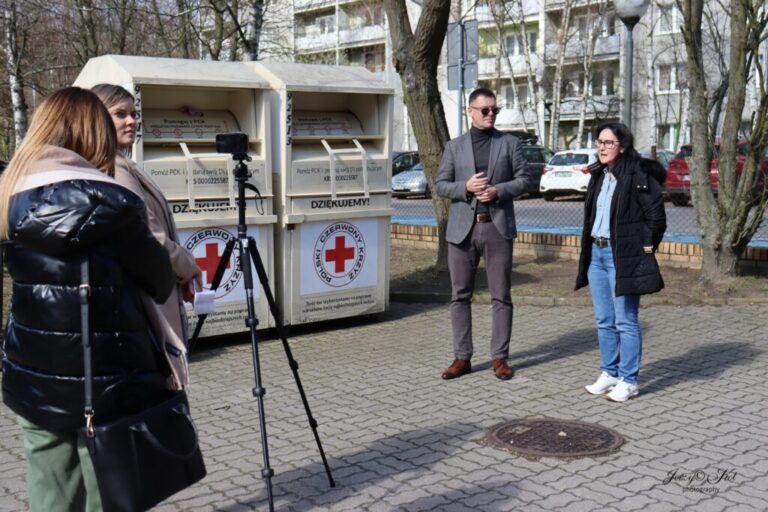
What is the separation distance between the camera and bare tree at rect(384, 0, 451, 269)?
10742 millimetres

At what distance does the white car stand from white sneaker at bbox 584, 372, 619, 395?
2059 cm

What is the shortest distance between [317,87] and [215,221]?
1.52 metres

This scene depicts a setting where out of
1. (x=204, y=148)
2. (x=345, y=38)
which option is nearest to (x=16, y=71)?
(x=204, y=148)

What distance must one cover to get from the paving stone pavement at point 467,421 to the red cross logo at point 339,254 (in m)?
0.64

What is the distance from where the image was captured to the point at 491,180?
6.73m

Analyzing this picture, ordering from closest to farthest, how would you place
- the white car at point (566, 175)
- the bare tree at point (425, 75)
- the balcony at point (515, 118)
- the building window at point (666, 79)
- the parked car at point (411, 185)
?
the bare tree at point (425, 75) → the white car at point (566, 175) → the parked car at point (411, 185) → the building window at point (666, 79) → the balcony at point (515, 118)

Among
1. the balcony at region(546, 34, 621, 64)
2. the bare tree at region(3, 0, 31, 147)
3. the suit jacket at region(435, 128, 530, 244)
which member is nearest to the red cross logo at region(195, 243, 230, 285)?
the suit jacket at region(435, 128, 530, 244)

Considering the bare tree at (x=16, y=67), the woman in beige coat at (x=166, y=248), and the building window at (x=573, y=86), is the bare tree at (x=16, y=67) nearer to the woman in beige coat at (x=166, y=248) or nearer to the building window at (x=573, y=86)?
the woman in beige coat at (x=166, y=248)

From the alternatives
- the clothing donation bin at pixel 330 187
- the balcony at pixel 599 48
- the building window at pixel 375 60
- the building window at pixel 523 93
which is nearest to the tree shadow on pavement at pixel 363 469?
the clothing donation bin at pixel 330 187

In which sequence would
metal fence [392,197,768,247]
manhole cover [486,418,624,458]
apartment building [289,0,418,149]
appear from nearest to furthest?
manhole cover [486,418,624,458] < metal fence [392,197,768,247] < apartment building [289,0,418,149]

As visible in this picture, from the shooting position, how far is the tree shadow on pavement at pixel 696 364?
21.9 ft

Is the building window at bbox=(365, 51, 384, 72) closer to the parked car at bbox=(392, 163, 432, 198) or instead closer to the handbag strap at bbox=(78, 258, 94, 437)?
the parked car at bbox=(392, 163, 432, 198)

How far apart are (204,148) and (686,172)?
17.1 m

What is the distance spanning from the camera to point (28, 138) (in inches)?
121
